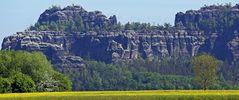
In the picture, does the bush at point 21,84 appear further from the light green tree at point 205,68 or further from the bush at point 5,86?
the light green tree at point 205,68

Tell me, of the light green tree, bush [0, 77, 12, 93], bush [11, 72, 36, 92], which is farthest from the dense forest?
the light green tree

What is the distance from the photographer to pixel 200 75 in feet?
445

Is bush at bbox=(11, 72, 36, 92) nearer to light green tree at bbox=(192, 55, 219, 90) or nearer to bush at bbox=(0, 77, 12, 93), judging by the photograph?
bush at bbox=(0, 77, 12, 93)

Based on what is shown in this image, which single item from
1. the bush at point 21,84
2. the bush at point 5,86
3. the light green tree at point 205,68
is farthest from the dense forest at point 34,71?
the light green tree at point 205,68

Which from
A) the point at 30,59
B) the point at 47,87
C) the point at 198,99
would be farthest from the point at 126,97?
the point at 30,59

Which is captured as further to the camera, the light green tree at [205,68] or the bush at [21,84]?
the light green tree at [205,68]

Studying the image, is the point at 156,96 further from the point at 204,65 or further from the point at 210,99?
the point at 204,65

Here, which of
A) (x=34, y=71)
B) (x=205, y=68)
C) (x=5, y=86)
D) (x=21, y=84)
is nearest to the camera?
(x=5, y=86)

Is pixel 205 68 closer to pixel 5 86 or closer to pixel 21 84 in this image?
pixel 21 84

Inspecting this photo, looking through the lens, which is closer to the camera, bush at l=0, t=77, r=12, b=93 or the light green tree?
bush at l=0, t=77, r=12, b=93

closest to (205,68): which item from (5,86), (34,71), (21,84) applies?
(34,71)

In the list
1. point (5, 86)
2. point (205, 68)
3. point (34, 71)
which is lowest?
point (5, 86)

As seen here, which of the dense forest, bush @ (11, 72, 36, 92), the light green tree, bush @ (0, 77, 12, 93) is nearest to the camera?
bush @ (0, 77, 12, 93)

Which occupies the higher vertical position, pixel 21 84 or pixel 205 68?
pixel 205 68
